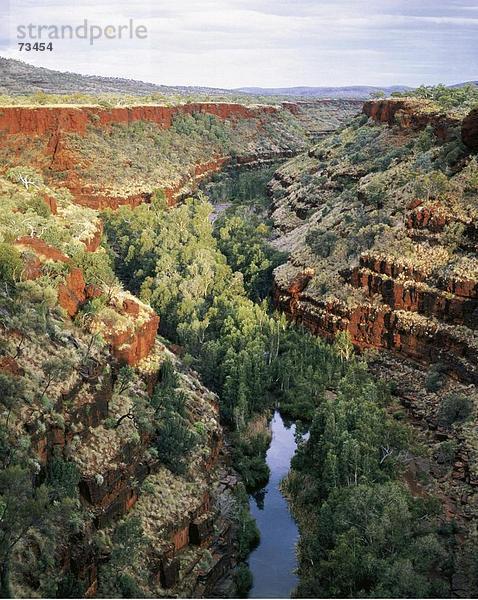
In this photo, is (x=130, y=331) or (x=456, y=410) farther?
(x=456, y=410)

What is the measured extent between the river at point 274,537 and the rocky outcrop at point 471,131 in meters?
26.1

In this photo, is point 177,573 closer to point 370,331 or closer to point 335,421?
point 335,421

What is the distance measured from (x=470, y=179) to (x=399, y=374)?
14.9 metres

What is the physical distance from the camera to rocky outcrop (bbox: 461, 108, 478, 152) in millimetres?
53206

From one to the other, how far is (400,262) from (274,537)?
22564 mm

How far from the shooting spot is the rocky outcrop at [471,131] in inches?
2095

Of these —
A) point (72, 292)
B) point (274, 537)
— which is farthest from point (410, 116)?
point (274, 537)

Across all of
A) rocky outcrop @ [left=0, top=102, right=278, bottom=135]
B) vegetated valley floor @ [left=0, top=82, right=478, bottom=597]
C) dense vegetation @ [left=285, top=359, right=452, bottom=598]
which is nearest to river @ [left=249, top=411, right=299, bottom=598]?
dense vegetation @ [left=285, top=359, right=452, bottom=598]

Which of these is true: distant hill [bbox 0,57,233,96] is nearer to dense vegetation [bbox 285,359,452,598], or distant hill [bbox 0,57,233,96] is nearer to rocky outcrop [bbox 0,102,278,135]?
rocky outcrop [bbox 0,102,278,135]

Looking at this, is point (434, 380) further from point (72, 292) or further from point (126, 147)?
point (126, 147)

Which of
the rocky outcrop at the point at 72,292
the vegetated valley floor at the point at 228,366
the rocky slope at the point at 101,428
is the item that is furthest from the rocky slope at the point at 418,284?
the rocky outcrop at the point at 72,292

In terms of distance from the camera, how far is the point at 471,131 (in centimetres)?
5375

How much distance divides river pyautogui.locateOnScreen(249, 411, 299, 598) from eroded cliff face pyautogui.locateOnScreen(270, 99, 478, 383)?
36.5 feet

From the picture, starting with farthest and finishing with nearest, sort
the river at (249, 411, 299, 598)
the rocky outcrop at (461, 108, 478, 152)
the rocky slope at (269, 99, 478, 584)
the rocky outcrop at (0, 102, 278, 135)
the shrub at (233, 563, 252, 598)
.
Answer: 1. the rocky outcrop at (0, 102, 278, 135)
2. the rocky outcrop at (461, 108, 478, 152)
3. the rocky slope at (269, 99, 478, 584)
4. the river at (249, 411, 299, 598)
5. the shrub at (233, 563, 252, 598)
